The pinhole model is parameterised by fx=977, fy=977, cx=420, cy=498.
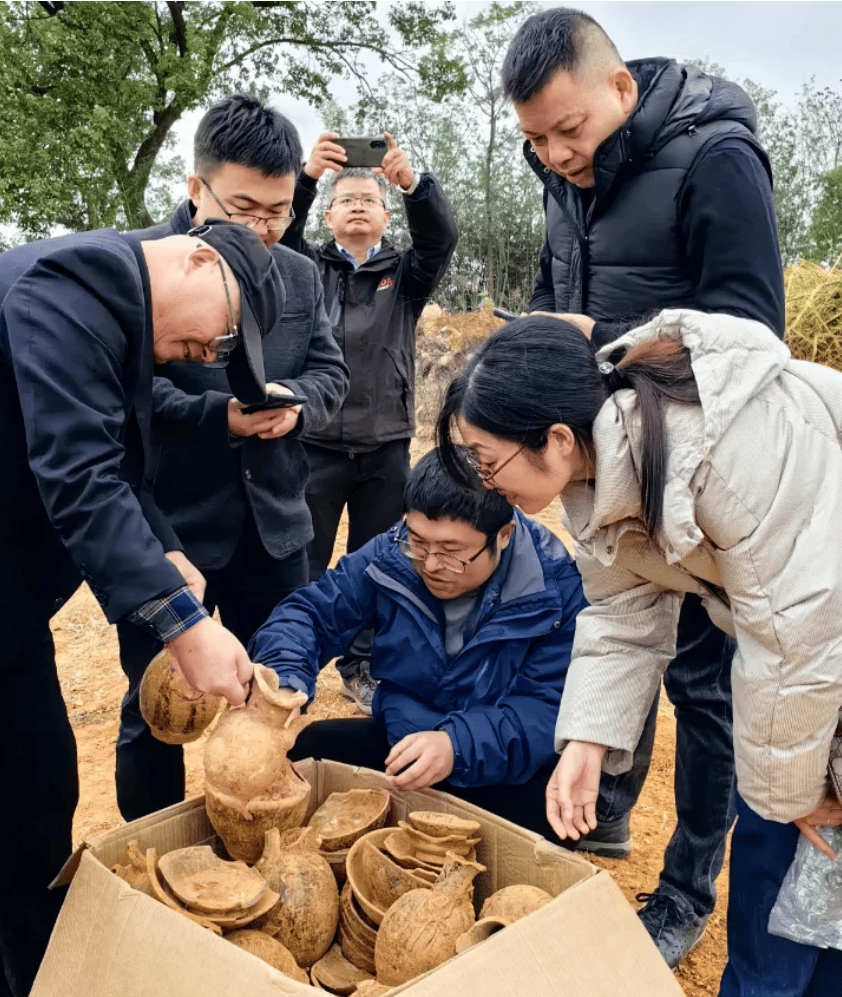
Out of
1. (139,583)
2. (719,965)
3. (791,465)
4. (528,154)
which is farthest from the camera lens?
(528,154)

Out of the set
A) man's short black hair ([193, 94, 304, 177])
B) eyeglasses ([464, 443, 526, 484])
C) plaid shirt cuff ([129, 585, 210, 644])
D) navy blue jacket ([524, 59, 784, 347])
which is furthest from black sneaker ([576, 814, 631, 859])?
man's short black hair ([193, 94, 304, 177])

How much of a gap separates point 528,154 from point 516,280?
13.3 metres

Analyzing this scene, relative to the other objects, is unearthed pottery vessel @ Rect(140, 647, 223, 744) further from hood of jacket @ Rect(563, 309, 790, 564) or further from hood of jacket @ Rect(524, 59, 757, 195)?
hood of jacket @ Rect(524, 59, 757, 195)

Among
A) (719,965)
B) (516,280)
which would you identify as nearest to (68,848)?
(719,965)

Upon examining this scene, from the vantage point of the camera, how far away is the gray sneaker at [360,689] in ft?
13.7

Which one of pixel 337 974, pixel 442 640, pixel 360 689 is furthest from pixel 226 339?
pixel 360 689

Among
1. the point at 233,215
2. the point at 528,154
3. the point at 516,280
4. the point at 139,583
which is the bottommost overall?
the point at 516,280

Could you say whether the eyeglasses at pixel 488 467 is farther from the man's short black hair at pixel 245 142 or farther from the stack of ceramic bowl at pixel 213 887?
the man's short black hair at pixel 245 142

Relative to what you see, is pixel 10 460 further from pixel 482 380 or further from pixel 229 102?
pixel 229 102

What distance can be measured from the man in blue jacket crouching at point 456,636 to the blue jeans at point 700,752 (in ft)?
1.03

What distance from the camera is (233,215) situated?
8.93ft

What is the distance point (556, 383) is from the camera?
1680 millimetres

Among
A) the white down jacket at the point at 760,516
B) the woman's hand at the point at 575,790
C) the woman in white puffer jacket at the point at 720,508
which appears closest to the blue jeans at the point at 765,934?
the woman in white puffer jacket at the point at 720,508

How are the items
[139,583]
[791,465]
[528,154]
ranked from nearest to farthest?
[791,465], [139,583], [528,154]
